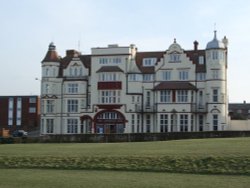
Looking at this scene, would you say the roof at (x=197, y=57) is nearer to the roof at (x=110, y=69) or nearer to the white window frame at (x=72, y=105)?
the roof at (x=110, y=69)

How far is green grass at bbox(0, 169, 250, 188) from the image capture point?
20609 millimetres

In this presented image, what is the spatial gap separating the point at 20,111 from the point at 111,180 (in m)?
90.8

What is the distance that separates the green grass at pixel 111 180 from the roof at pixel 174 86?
48.6 m

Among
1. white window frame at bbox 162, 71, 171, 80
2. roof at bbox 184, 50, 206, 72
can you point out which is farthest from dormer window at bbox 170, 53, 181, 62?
white window frame at bbox 162, 71, 171, 80

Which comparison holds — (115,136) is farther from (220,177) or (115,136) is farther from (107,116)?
(220,177)

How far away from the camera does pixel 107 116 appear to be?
76.1 metres

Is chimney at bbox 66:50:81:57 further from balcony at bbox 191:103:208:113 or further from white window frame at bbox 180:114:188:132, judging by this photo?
balcony at bbox 191:103:208:113

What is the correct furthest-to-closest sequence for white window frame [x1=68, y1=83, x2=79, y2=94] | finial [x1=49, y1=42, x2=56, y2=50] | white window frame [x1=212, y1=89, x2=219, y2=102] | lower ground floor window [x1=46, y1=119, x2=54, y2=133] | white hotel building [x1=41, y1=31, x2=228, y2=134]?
finial [x1=49, y1=42, x2=56, y2=50] < white window frame [x1=68, y1=83, x2=79, y2=94] < lower ground floor window [x1=46, y1=119, x2=54, y2=133] < white hotel building [x1=41, y1=31, x2=228, y2=134] < white window frame [x1=212, y1=89, x2=219, y2=102]

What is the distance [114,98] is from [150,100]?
551 centimetres

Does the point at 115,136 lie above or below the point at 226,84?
below

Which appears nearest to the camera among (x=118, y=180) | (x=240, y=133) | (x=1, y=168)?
(x=118, y=180)

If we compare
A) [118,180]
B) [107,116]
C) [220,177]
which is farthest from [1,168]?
[107,116]

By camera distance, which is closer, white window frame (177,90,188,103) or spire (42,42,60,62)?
white window frame (177,90,188,103)

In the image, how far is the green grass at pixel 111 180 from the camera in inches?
811
